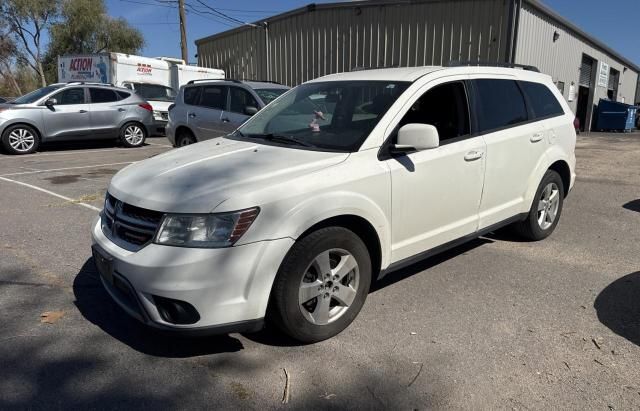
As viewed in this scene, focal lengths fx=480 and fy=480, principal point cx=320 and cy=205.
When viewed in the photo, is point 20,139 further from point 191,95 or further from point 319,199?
point 319,199

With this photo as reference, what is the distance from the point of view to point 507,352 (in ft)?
9.91

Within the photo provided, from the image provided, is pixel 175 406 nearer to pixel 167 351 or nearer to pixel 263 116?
pixel 167 351

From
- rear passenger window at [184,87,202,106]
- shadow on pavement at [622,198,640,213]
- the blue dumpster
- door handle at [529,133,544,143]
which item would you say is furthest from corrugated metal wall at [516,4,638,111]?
door handle at [529,133,544,143]

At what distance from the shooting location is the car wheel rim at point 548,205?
5053 millimetres

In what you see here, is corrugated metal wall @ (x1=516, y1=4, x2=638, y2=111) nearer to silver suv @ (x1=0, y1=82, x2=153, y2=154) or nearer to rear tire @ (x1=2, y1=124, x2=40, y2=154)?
silver suv @ (x1=0, y1=82, x2=153, y2=154)

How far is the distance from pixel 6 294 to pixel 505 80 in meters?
4.70

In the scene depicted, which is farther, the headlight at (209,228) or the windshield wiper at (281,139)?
the windshield wiper at (281,139)

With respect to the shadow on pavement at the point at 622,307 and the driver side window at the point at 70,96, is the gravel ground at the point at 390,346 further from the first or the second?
the driver side window at the point at 70,96

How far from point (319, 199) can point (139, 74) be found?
54.7 ft

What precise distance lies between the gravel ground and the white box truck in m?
12.7

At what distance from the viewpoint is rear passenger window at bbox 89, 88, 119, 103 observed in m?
12.5

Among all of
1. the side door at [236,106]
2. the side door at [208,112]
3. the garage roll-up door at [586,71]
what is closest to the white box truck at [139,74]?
the side door at [208,112]

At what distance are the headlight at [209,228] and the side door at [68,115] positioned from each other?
11.0 m

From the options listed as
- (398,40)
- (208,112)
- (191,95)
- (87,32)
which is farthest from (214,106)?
(87,32)
